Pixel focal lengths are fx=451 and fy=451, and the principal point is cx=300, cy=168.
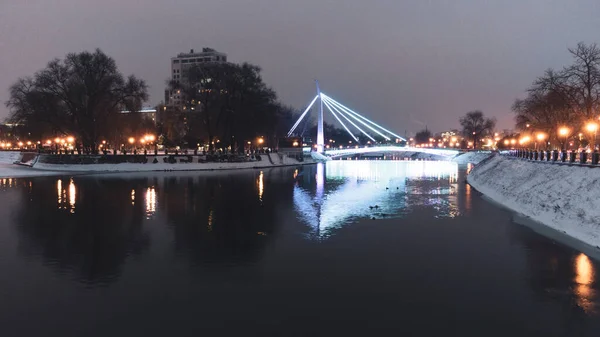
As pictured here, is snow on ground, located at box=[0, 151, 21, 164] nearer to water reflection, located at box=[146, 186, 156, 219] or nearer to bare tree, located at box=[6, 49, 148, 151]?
bare tree, located at box=[6, 49, 148, 151]

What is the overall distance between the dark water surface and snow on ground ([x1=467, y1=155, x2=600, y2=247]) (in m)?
1.43

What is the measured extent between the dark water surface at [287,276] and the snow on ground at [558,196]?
56.2 inches

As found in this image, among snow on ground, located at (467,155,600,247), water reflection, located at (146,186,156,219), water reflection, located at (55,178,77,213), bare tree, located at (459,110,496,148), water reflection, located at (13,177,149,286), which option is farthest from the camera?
bare tree, located at (459,110,496,148)

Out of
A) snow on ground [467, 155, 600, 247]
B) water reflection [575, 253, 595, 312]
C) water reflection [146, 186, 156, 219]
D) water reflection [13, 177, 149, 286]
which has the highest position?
snow on ground [467, 155, 600, 247]

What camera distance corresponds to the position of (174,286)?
10.8m

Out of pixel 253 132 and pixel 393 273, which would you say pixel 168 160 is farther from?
pixel 393 273

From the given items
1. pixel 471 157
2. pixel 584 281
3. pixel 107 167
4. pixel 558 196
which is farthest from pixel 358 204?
pixel 471 157

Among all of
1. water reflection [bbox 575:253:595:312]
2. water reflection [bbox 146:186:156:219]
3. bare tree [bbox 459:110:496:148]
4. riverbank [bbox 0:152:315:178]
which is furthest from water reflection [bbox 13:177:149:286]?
bare tree [bbox 459:110:496:148]

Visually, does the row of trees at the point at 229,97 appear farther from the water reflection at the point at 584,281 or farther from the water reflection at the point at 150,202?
the water reflection at the point at 584,281

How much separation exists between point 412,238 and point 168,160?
160 ft

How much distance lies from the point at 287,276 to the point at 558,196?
15.3m

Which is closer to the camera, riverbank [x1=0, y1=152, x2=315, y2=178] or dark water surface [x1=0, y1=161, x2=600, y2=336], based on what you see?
dark water surface [x1=0, y1=161, x2=600, y2=336]

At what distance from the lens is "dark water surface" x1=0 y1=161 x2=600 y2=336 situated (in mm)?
8586

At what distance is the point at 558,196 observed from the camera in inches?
816
